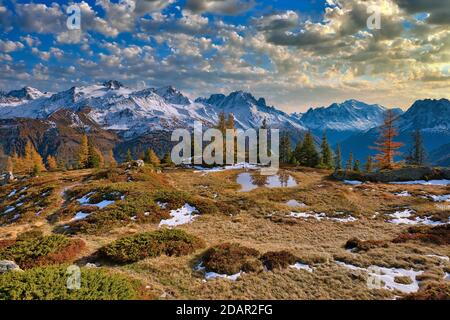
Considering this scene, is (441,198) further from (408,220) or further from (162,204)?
(162,204)

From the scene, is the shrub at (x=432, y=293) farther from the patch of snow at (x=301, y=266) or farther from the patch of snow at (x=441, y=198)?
the patch of snow at (x=441, y=198)

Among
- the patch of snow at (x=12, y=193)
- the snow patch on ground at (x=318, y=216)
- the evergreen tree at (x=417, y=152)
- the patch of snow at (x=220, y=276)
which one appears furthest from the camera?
the evergreen tree at (x=417, y=152)

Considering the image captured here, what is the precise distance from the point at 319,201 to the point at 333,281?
23.8m

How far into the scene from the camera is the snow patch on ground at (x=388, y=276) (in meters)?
13.9

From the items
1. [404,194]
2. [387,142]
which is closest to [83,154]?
[387,142]

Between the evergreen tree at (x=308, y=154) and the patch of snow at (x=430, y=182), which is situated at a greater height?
the evergreen tree at (x=308, y=154)

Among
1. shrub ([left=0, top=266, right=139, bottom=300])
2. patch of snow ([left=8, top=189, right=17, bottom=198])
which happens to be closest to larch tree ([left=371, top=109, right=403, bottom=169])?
shrub ([left=0, top=266, right=139, bottom=300])

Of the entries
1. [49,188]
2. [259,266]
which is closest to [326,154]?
[49,188]

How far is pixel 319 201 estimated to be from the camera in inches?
1467

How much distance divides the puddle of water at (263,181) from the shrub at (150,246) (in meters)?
25.0

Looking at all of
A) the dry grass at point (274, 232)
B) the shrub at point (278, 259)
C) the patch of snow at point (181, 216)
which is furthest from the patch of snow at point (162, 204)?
the shrub at point (278, 259)

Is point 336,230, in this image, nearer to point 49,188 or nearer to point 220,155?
point 49,188
